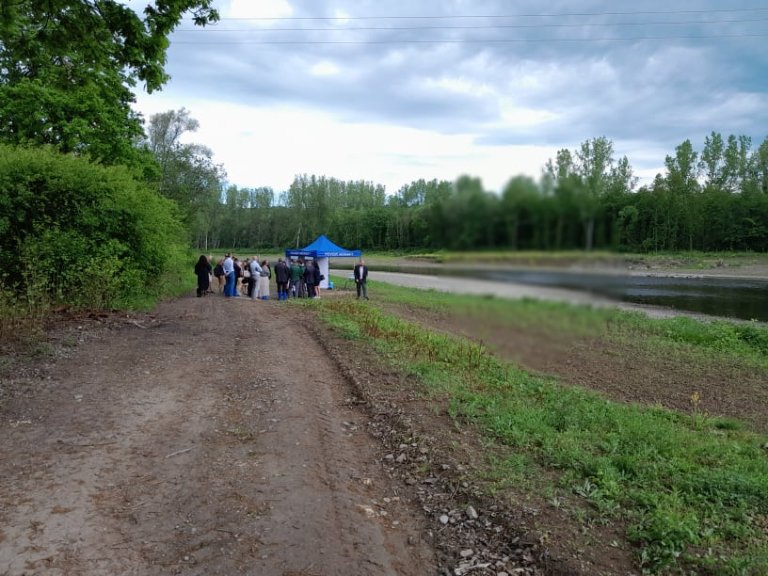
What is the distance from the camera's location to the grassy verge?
427 cm

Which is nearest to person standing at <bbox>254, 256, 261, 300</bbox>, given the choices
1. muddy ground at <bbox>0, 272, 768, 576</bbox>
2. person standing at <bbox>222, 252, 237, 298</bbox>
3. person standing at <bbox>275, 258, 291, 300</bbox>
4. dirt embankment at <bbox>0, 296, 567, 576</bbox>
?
person standing at <bbox>222, 252, 237, 298</bbox>

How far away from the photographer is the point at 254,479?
5383 millimetres

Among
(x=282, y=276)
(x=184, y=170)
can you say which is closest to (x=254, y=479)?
(x=282, y=276)

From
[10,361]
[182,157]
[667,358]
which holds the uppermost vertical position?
[182,157]

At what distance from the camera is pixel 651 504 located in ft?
16.6

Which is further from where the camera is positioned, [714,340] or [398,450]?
[714,340]

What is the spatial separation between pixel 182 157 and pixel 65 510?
4012 centimetres

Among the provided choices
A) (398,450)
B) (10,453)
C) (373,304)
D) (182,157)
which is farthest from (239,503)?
(182,157)

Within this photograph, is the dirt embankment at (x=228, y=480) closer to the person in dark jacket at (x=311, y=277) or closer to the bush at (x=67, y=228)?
the bush at (x=67, y=228)

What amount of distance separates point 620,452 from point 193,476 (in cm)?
500

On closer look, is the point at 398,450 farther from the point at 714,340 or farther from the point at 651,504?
the point at 714,340

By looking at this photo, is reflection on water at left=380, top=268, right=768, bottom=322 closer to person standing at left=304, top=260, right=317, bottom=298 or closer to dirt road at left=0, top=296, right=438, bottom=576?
dirt road at left=0, top=296, right=438, bottom=576

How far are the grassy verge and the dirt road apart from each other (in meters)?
1.68

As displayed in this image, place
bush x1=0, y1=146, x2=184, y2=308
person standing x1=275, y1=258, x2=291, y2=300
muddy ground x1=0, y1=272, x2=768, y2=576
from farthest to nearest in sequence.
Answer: person standing x1=275, y1=258, x2=291, y2=300
bush x1=0, y1=146, x2=184, y2=308
muddy ground x1=0, y1=272, x2=768, y2=576
